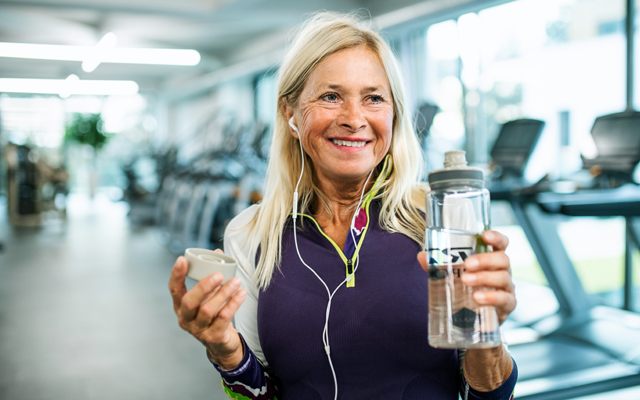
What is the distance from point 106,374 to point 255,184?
3404 mm

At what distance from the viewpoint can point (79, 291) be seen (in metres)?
4.54

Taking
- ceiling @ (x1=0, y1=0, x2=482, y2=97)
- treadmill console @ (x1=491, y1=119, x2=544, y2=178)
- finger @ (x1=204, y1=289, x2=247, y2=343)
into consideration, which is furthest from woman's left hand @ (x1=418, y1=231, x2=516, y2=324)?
ceiling @ (x1=0, y1=0, x2=482, y2=97)

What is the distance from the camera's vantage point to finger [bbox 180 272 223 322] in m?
0.73

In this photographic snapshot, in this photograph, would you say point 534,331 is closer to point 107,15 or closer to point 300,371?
point 300,371

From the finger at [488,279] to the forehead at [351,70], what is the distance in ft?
1.75

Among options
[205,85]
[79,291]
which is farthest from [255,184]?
[205,85]

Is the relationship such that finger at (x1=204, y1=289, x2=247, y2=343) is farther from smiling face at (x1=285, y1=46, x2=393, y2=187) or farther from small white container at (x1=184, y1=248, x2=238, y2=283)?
smiling face at (x1=285, y1=46, x2=393, y2=187)

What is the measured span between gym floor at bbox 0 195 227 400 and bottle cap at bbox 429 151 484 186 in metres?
2.19

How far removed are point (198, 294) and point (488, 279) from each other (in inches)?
16.1

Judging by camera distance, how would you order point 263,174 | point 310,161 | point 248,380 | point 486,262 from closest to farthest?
point 486,262 → point 248,380 → point 310,161 → point 263,174

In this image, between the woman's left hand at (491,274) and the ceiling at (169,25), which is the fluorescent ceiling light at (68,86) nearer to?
the ceiling at (169,25)

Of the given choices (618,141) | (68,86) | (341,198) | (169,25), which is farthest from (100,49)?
(341,198)

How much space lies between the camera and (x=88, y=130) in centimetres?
1238

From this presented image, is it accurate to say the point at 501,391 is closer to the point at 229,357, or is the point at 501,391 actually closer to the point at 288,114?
the point at 229,357
